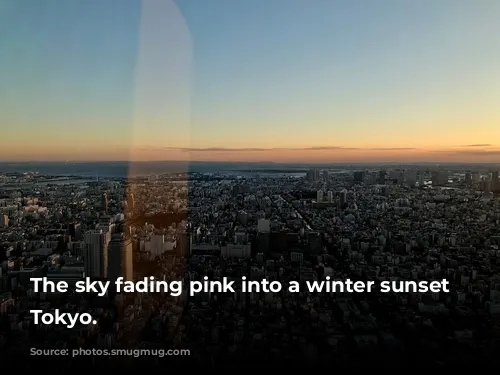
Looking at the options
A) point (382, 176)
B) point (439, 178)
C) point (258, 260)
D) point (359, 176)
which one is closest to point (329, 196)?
point (359, 176)

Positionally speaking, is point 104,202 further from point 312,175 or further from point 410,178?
point 410,178

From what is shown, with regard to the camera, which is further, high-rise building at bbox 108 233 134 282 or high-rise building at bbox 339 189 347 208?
high-rise building at bbox 339 189 347 208

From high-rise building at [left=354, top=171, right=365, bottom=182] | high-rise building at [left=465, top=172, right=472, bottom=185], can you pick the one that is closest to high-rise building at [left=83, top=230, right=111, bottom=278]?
high-rise building at [left=354, top=171, right=365, bottom=182]

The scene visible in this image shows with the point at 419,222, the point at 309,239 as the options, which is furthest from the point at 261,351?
the point at 419,222

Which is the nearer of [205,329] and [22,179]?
[205,329]

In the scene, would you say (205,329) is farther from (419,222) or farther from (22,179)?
(22,179)

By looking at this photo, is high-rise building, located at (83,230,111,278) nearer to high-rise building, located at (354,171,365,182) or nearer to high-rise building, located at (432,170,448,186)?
high-rise building, located at (354,171,365,182)

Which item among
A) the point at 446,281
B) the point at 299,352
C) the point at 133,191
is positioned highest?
the point at 133,191

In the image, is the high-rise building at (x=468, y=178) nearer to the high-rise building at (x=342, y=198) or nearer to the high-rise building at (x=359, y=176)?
the high-rise building at (x=359, y=176)
